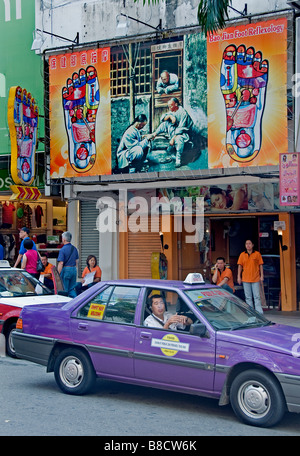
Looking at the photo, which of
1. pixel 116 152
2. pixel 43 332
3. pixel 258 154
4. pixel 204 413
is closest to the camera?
pixel 204 413

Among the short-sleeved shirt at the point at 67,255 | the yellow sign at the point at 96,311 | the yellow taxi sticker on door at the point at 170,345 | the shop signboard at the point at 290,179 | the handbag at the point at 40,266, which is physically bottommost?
the yellow taxi sticker on door at the point at 170,345

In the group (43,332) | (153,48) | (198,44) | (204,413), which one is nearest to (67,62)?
(153,48)

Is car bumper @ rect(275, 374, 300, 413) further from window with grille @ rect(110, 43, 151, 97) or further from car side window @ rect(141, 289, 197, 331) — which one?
window with grille @ rect(110, 43, 151, 97)

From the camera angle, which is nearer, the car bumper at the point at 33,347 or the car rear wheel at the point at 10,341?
the car bumper at the point at 33,347

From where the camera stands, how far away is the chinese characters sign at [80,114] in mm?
16125

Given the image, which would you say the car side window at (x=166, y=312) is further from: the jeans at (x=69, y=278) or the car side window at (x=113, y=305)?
the jeans at (x=69, y=278)

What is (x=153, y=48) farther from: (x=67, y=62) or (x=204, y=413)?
(x=204, y=413)

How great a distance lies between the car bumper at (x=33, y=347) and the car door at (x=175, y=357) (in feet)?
4.39

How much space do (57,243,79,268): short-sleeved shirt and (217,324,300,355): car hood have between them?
23.7ft

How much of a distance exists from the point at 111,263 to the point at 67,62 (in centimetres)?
544

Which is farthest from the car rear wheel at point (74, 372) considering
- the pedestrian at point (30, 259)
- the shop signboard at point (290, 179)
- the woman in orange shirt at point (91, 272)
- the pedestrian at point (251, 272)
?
the pedestrian at point (251, 272)

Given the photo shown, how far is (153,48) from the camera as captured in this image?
15367 millimetres

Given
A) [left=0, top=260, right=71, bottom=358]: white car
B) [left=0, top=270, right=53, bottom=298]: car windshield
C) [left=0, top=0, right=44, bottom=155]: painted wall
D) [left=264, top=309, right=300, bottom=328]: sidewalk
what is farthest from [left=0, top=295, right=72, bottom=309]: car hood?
[left=0, top=0, right=44, bottom=155]: painted wall

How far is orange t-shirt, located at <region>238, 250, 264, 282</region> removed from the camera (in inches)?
547
